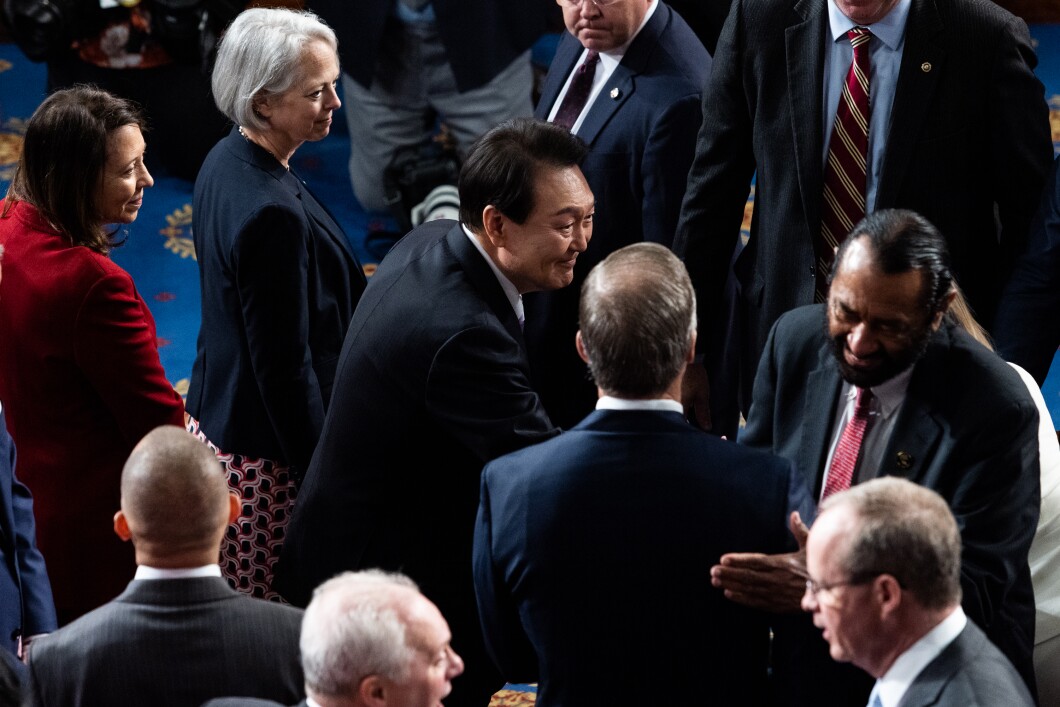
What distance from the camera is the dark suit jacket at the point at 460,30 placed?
541 cm

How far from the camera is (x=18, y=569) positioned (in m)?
2.60

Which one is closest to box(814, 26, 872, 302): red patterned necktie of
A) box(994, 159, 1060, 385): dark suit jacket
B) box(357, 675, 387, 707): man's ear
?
box(994, 159, 1060, 385): dark suit jacket

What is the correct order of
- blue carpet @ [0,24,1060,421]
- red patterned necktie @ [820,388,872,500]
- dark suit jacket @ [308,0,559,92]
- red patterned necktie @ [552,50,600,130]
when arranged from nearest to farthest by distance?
red patterned necktie @ [820,388,872,500] < red patterned necktie @ [552,50,600,130] < blue carpet @ [0,24,1060,421] < dark suit jacket @ [308,0,559,92]

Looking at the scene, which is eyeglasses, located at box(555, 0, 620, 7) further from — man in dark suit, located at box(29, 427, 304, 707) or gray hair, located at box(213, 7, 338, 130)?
man in dark suit, located at box(29, 427, 304, 707)

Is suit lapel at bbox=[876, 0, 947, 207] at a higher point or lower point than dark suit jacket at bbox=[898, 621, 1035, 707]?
higher

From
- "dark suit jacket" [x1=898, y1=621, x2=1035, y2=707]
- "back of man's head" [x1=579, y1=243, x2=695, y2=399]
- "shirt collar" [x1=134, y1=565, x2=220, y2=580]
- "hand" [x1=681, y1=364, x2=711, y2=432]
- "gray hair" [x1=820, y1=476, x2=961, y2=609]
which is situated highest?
"back of man's head" [x1=579, y1=243, x2=695, y2=399]

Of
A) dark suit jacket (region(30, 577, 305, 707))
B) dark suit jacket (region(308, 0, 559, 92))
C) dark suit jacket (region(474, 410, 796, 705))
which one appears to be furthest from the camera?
dark suit jacket (region(308, 0, 559, 92))

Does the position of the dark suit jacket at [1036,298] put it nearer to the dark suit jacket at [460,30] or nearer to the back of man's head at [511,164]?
the back of man's head at [511,164]

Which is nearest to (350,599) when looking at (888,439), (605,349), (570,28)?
(605,349)

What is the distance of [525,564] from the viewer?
2178 mm

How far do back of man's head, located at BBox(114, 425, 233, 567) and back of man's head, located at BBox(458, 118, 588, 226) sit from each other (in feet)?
2.74

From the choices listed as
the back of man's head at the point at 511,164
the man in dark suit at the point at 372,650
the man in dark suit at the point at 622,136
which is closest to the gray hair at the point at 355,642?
the man in dark suit at the point at 372,650

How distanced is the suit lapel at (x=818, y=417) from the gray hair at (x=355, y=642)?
0.96 meters

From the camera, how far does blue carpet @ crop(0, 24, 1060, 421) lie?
5031 mm
